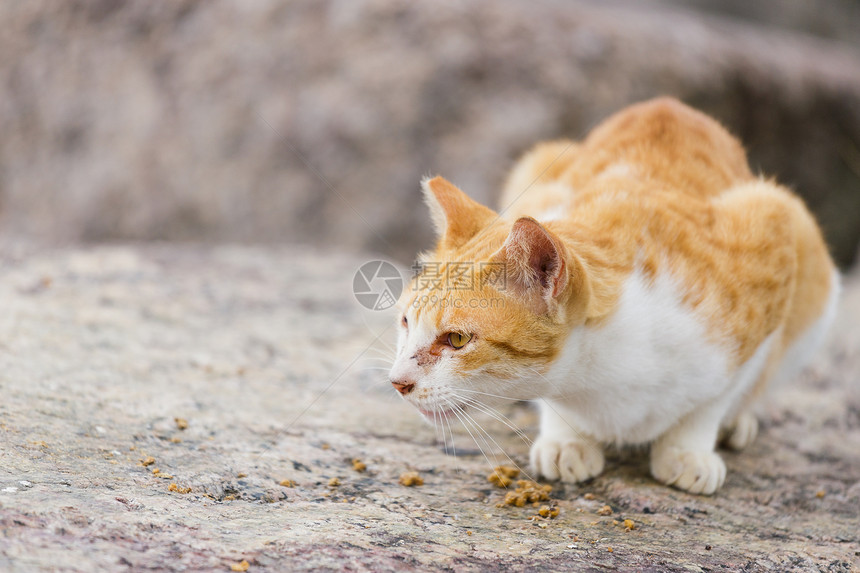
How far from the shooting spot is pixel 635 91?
5.21 m

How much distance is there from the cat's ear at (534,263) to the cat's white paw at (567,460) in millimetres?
605

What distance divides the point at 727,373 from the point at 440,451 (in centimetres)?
95

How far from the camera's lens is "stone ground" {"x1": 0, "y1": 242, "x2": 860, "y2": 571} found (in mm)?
1597

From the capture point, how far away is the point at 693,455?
7.50ft

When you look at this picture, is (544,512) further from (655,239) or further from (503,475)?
(655,239)

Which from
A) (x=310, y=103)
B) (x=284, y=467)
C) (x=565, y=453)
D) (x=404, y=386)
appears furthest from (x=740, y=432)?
(x=310, y=103)

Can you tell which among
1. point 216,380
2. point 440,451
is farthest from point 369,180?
point 440,451

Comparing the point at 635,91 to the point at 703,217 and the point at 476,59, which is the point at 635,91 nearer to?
the point at 476,59

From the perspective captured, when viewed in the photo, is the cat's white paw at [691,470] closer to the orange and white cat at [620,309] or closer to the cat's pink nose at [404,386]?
the orange and white cat at [620,309]

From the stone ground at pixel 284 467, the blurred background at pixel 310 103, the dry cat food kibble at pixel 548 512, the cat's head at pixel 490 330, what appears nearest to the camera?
the stone ground at pixel 284 467

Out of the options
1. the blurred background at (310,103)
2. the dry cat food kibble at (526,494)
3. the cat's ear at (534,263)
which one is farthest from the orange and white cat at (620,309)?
the blurred background at (310,103)

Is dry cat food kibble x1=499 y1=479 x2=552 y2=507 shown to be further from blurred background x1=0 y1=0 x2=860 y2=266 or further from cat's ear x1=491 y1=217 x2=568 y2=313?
blurred background x1=0 y1=0 x2=860 y2=266

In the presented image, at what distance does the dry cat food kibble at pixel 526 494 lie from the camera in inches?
81.7

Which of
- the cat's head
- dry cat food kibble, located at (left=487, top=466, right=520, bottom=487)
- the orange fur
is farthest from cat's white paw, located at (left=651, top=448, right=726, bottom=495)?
the cat's head
